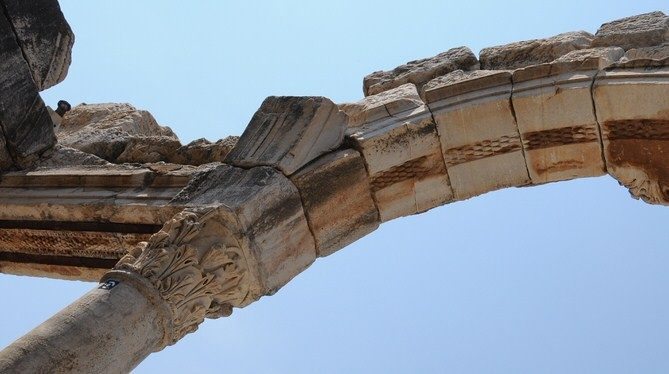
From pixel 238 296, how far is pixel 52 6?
3.86m

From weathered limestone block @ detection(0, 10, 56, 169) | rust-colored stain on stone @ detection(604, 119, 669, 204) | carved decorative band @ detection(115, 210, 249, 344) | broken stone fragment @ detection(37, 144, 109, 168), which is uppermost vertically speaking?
weathered limestone block @ detection(0, 10, 56, 169)

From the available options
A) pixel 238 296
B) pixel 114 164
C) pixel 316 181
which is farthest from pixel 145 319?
pixel 114 164

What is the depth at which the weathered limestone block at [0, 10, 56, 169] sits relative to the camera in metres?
9.25

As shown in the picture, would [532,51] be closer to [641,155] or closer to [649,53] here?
[649,53]

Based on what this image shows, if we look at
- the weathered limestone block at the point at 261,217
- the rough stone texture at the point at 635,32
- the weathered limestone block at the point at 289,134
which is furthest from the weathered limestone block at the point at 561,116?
the weathered limestone block at the point at 261,217

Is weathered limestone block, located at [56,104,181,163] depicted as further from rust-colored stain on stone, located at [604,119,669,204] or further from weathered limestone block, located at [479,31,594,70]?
rust-colored stain on stone, located at [604,119,669,204]

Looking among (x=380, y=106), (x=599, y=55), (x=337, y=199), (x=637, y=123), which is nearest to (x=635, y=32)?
(x=599, y=55)

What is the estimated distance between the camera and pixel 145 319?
668 centimetres

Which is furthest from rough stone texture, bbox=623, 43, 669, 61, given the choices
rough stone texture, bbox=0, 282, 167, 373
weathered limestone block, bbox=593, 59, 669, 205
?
rough stone texture, bbox=0, 282, 167, 373

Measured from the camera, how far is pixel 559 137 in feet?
28.1

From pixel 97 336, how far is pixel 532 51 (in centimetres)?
486

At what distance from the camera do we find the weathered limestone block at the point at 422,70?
A: 9695mm

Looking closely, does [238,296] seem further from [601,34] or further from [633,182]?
[601,34]

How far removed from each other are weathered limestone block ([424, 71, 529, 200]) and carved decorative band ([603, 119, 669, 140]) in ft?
2.47
